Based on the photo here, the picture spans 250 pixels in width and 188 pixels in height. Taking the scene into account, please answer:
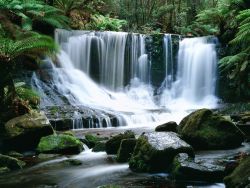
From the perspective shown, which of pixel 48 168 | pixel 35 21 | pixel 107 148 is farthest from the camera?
pixel 35 21

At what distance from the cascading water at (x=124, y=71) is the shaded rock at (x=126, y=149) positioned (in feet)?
27.1

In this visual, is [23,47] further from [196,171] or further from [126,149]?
[196,171]

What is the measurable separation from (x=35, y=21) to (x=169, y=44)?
5.96 meters

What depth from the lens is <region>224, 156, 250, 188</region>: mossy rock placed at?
523cm

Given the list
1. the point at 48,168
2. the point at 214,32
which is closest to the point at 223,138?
the point at 48,168

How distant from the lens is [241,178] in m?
5.36

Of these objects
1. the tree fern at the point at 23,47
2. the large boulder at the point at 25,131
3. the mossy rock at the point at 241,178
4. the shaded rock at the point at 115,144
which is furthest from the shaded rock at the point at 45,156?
the mossy rock at the point at 241,178

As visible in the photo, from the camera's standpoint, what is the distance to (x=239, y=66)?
1589 centimetres

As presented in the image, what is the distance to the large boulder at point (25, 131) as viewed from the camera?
9.20 metres

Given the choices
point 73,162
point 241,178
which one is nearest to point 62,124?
point 73,162

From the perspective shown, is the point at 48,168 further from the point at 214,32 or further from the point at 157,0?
the point at 157,0

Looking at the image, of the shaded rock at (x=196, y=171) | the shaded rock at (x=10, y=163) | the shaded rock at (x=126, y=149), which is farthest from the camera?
the shaded rock at (x=126, y=149)

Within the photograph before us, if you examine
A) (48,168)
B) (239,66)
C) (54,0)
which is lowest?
(48,168)

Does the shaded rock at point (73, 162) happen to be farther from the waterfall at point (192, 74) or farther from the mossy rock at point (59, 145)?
the waterfall at point (192, 74)
